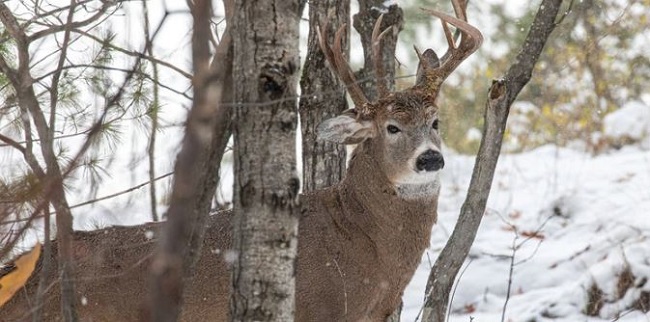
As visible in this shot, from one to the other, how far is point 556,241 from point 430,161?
13.1 feet

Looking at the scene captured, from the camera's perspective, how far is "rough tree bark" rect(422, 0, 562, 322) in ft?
19.8

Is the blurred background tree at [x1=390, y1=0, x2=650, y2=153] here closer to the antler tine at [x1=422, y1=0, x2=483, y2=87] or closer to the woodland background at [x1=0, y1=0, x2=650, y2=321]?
the woodland background at [x1=0, y1=0, x2=650, y2=321]

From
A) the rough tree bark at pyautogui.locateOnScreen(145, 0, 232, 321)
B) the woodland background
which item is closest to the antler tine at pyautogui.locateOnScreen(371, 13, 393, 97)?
the woodland background

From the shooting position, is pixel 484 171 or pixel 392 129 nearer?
pixel 484 171

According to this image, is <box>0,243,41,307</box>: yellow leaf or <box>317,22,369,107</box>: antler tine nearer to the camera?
<box>0,243,41,307</box>: yellow leaf

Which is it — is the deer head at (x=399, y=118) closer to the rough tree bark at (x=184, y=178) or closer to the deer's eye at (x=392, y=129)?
the deer's eye at (x=392, y=129)

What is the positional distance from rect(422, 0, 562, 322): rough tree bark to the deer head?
27 cm

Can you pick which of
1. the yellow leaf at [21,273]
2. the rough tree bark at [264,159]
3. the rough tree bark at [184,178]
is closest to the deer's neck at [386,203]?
the rough tree bark at [264,159]

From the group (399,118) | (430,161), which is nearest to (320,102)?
(399,118)

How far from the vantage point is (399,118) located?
245 inches

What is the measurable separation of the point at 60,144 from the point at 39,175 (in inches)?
59.3

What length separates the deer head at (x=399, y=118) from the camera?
20.0 feet

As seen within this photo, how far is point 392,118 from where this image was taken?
6258 millimetres

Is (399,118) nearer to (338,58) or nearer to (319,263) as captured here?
(338,58)
